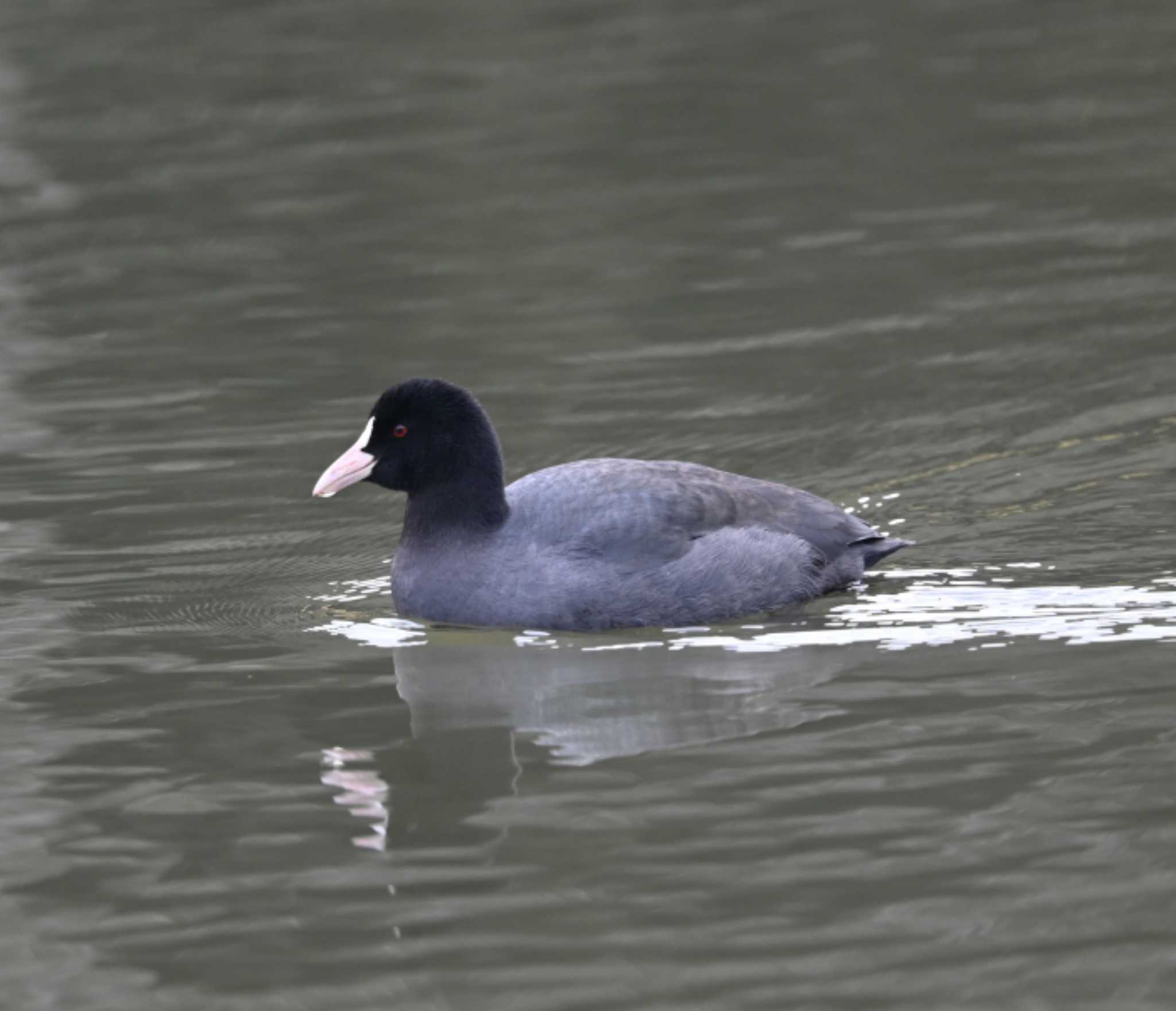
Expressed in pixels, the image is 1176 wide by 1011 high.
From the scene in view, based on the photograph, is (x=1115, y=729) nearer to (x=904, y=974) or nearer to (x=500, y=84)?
(x=904, y=974)

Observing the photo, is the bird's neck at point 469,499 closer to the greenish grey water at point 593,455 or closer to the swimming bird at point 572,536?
the swimming bird at point 572,536

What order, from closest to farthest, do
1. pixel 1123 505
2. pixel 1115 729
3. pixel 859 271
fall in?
pixel 1115 729 < pixel 1123 505 < pixel 859 271

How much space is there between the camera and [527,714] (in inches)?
296

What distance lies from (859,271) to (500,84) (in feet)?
22.2

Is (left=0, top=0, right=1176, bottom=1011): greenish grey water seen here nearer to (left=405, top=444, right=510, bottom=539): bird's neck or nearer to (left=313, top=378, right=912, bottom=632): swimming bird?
(left=313, top=378, right=912, bottom=632): swimming bird

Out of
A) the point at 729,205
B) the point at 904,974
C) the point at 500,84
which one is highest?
the point at 500,84

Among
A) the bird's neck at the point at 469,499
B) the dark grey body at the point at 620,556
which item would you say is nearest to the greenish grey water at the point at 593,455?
the dark grey body at the point at 620,556

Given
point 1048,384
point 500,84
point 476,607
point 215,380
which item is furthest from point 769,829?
point 500,84

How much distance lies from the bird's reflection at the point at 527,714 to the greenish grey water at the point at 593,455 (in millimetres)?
24

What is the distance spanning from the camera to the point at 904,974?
→ 5.23 m

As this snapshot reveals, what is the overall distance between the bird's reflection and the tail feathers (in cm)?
100

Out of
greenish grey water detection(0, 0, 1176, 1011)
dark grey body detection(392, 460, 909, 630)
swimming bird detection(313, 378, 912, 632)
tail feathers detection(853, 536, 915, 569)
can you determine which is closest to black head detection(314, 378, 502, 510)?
swimming bird detection(313, 378, 912, 632)

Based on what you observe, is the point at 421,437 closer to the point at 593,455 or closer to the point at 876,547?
the point at 876,547

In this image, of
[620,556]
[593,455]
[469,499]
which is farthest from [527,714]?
[593,455]
